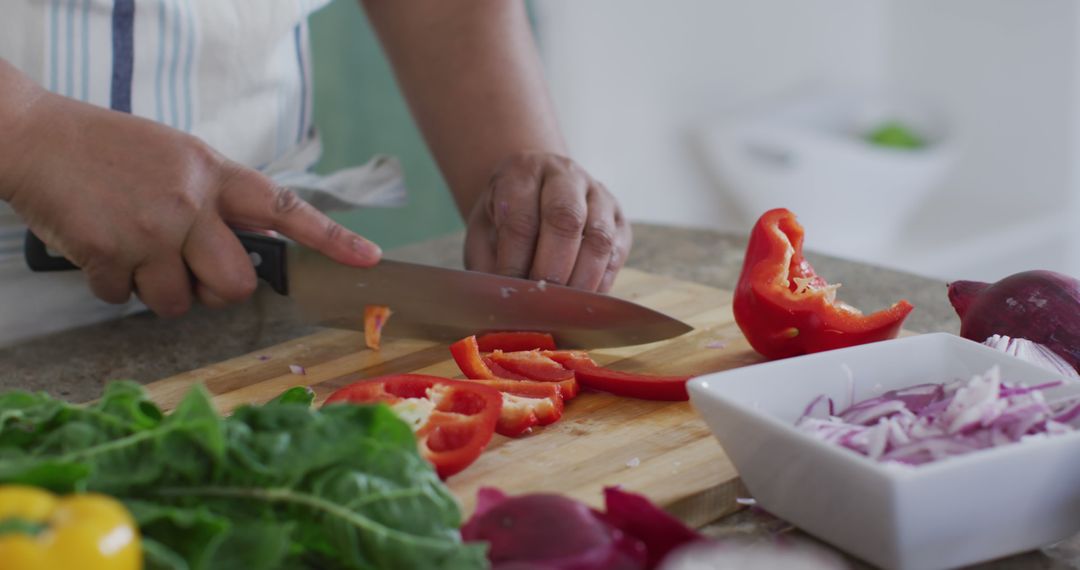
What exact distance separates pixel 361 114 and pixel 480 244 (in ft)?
5.53

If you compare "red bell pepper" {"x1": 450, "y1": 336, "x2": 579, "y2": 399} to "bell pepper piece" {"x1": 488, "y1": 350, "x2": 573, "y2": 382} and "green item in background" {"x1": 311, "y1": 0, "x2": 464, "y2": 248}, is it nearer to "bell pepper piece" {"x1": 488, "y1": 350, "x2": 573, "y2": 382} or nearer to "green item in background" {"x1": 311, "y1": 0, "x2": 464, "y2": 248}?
"bell pepper piece" {"x1": 488, "y1": 350, "x2": 573, "y2": 382}

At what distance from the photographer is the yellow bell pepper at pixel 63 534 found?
68 cm

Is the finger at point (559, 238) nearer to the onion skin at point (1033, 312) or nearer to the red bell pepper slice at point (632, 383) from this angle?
the red bell pepper slice at point (632, 383)

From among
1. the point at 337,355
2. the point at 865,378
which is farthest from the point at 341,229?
the point at 865,378

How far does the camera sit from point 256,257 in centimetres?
155

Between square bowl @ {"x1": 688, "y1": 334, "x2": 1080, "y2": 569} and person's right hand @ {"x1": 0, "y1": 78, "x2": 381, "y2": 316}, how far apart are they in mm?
618

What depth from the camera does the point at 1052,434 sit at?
3.17 ft

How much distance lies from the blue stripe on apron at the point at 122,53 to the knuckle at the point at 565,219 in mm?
584

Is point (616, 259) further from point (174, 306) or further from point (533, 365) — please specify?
point (174, 306)

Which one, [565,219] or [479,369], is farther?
[565,219]

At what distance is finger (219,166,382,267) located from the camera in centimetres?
150

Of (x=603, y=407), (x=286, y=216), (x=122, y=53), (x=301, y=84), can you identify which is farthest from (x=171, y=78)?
(x=603, y=407)

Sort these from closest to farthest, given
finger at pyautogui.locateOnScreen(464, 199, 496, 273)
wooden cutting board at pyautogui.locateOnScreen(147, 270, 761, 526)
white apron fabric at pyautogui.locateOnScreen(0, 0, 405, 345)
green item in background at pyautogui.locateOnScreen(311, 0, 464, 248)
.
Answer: wooden cutting board at pyautogui.locateOnScreen(147, 270, 761, 526), white apron fabric at pyautogui.locateOnScreen(0, 0, 405, 345), finger at pyautogui.locateOnScreen(464, 199, 496, 273), green item in background at pyautogui.locateOnScreen(311, 0, 464, 248)

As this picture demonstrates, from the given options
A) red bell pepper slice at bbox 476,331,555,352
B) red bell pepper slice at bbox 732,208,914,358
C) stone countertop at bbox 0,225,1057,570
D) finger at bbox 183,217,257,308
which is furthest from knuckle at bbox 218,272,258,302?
red bell pepper slice at bbox 732,208,914,358
